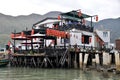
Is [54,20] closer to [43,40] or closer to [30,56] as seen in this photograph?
[43,40]

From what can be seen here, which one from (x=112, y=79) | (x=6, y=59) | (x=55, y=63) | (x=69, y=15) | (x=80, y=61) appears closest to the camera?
(x=112, y=79)

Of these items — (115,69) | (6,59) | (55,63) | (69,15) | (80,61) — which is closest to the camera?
(115,69)

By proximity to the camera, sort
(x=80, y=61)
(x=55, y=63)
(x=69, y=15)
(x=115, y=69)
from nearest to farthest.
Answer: (x=115, y=69), (x=80, y=61), (x=55, y=63), (x=69, y=15)

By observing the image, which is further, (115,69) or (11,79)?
(115,69)

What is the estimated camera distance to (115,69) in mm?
41656

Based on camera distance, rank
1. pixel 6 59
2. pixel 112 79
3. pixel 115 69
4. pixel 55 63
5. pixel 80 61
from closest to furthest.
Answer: pixel 112 79
pixel 115 69
pixel 80 61
pixel 55 63
pixel 6 59

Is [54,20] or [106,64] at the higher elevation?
[54,20]

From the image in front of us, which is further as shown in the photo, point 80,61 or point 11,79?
point 80,61

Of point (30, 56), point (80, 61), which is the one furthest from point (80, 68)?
point (30, 56)

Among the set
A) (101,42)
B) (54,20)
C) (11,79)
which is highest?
(54,20)

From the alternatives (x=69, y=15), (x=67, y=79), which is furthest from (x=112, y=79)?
(x=69, y=15)

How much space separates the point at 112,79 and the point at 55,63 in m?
17.4

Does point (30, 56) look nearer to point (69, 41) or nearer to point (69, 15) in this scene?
point (69, 41)

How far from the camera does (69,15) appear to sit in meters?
64.7
